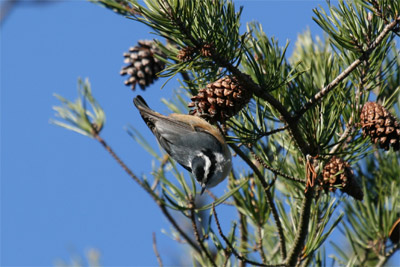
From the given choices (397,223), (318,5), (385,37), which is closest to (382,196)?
(397,223)

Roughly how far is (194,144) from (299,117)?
886 millimetres

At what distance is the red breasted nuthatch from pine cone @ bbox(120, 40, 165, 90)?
7.4 inches

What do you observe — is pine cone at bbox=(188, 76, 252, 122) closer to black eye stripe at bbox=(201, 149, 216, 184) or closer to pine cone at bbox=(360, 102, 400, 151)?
pine cone at bbox=(360, 102, 400, 151)

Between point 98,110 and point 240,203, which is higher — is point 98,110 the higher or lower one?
the higher one

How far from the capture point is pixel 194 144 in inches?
95.8

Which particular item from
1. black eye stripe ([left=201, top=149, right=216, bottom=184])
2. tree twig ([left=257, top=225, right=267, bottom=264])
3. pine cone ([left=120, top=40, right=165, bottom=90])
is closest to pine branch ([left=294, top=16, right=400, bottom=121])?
tree twig ([left=257, top=225, right=267, bottom=264])

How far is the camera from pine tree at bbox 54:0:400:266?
1535mm

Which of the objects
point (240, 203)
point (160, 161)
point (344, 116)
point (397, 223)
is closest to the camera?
point (344, 116)

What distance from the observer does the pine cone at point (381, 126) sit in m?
1.60

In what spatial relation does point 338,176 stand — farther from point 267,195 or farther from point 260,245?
point 260,245

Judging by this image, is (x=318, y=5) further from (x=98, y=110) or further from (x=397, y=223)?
(x=98, y=110)

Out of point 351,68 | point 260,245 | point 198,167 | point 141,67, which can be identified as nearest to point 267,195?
point 260,245

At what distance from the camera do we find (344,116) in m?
1.78

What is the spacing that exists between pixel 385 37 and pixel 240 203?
2.66ft
